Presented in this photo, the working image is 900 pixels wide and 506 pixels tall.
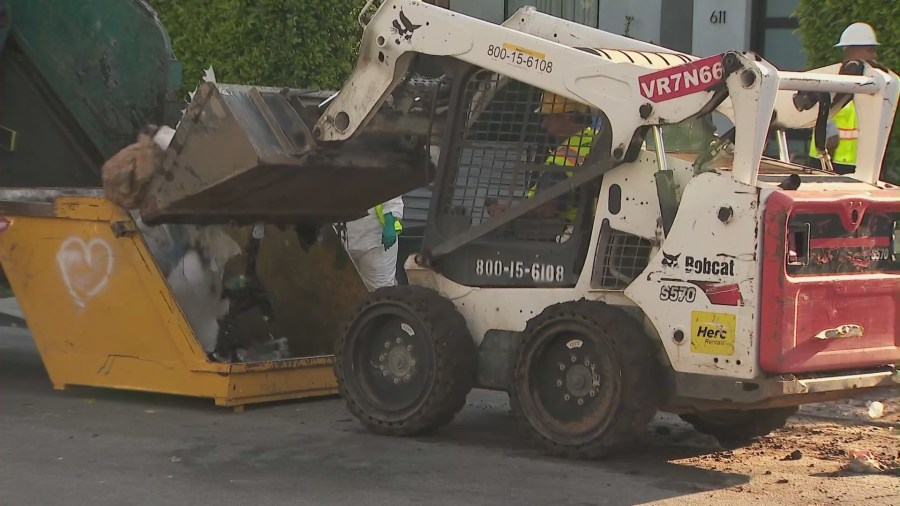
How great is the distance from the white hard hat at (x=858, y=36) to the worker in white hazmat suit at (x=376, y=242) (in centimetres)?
306

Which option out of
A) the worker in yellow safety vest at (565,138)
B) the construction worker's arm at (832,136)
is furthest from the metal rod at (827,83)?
the worker in yellow safety vest at (565,138)

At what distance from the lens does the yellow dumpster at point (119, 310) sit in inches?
303

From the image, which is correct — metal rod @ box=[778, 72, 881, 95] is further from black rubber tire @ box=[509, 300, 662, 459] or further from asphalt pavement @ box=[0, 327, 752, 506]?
asphalt pavement @ box=[0, 327, 752, 506]

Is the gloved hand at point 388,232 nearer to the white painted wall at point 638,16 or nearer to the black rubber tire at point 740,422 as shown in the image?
the black rubber tire at point 740,422

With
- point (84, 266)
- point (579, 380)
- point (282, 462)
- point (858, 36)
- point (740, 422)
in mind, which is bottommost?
point (282, 462)

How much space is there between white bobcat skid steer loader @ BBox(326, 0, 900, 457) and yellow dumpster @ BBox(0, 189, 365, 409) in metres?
0.77

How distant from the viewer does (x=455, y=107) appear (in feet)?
23.8

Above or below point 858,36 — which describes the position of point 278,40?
above

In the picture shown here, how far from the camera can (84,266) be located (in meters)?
7.92

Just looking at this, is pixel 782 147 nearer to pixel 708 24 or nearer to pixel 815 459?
pixel 815 459

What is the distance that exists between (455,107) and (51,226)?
2.38 meters

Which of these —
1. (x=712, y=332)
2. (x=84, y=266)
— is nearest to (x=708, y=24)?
(x=84, y=266)

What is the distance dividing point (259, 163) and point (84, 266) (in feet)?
4.34

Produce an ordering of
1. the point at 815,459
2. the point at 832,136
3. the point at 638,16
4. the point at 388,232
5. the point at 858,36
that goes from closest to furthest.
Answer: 1. the point at 815,459
2. the point at 832,136
3. the point at 858,36
4. the point at 388,232
5. the point at 638,16
